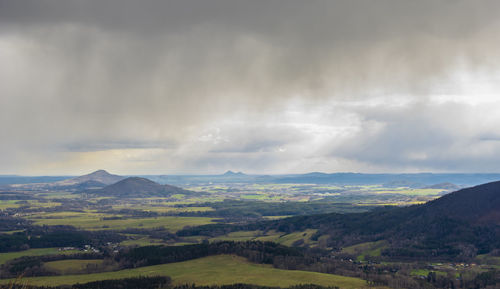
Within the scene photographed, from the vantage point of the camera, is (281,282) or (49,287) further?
(281,282)

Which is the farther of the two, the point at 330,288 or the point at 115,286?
the point at 115,286

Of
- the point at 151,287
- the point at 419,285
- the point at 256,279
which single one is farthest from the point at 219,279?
the point at 419,285

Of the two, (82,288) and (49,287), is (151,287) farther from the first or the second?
(49,287)

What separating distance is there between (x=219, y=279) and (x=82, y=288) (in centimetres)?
5949

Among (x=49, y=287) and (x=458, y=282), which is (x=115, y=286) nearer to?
(x=49, y=287)

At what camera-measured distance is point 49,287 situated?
18175 cm

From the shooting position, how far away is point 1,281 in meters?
198

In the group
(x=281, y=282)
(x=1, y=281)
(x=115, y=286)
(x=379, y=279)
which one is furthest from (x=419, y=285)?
(x=1, y=281)

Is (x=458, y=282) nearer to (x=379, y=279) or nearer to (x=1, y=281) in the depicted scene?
(x=379, y=279)

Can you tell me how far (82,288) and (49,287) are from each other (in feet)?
43.9

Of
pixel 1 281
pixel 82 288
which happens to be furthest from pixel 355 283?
pixel 1 281

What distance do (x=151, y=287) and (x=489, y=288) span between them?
146m

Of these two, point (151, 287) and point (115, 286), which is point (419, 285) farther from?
point (115, 286)

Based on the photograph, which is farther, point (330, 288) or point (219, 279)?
point (219, 279)
